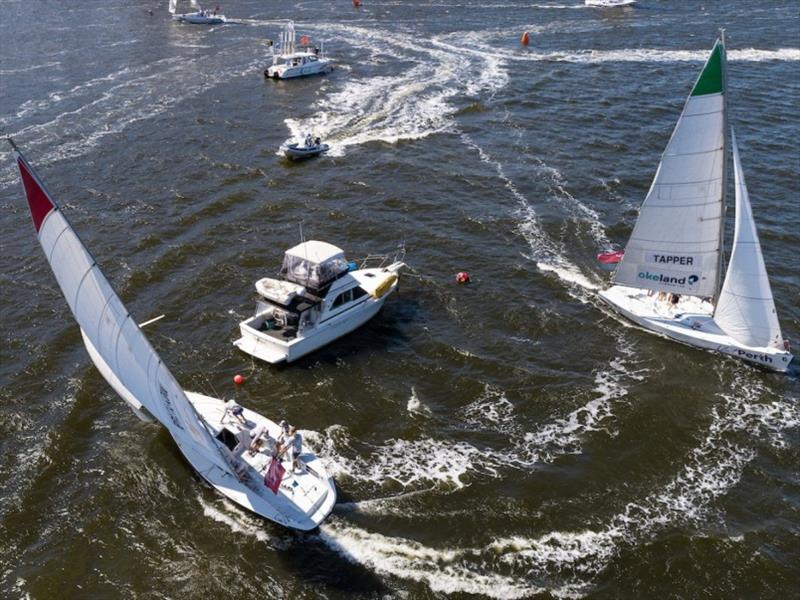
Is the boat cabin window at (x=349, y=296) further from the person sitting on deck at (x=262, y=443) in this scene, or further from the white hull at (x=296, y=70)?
the white hull at (x=296, y=70)

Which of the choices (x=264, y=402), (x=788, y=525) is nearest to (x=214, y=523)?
(x=264, y=402)

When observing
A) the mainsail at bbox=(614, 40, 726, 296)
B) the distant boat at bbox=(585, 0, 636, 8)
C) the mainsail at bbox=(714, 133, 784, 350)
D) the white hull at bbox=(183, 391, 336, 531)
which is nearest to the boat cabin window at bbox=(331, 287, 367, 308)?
the white hull at bbox=(183, 391, 336, 531)

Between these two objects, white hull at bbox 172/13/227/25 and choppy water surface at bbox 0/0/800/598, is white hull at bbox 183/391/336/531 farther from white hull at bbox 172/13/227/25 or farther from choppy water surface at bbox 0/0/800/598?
white hull at bbox 172/13/227/25

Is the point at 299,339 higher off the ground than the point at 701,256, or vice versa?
the point at 701,256

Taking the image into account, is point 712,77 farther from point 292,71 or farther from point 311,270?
point 292,71

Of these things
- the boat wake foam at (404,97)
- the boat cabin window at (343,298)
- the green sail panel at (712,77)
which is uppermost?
the green sail panel at (712,77)

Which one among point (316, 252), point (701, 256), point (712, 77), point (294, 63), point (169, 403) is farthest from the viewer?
point (294, 63)

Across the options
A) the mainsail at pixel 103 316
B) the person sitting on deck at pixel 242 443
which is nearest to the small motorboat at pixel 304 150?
the person sitting on deck at pixel 242 443

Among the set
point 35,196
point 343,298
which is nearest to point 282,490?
point 343,298
